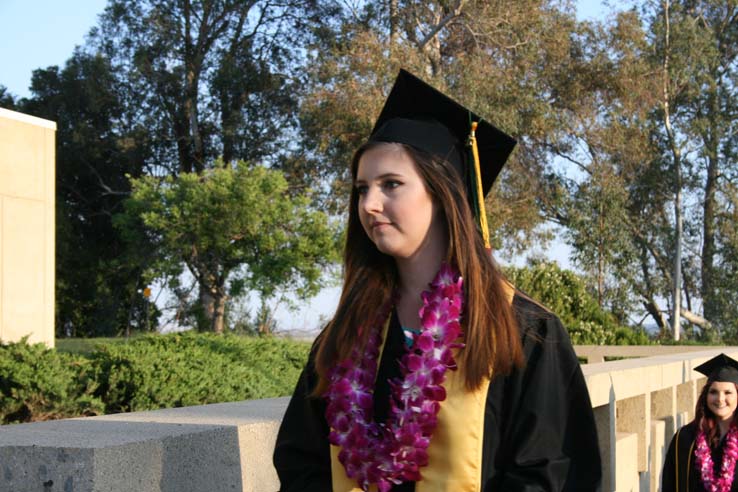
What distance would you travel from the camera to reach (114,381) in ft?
25.1

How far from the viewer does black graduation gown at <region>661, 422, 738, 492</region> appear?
Answer: 6.38 m

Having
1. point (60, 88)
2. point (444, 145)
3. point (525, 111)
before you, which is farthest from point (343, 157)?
point (444, 145)

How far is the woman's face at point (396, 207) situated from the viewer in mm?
2291

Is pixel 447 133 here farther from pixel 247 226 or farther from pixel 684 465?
pixel 247 226

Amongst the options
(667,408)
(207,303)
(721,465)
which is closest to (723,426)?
(721,465)

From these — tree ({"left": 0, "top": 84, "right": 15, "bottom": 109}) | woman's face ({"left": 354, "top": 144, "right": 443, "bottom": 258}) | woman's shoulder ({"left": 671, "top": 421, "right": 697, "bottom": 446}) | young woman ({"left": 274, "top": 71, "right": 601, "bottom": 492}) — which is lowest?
woman's shoulder ({"left": 671, "top": 421, "right": 697, "bottom": 446})

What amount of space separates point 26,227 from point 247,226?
31.7ft

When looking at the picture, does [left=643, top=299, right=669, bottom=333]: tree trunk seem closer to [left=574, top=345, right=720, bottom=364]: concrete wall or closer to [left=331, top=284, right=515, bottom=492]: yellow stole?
[left=574, top=345, right=720, bottom=364]: concrete wall

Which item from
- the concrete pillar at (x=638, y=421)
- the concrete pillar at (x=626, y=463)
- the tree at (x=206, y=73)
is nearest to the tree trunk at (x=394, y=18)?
the tree at (x=206, y=73)

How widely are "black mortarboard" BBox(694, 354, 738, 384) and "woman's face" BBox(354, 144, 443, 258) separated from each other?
5.10 meters

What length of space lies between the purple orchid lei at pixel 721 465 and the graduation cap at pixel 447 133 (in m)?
4.44

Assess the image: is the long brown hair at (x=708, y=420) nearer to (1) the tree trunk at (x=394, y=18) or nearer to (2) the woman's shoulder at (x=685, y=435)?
(2) the woman's shoulder at (x=685, y=435)

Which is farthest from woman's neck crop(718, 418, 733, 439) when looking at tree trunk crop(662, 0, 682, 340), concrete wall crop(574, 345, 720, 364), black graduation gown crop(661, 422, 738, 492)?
tree trunk crop(662, 0, 682, 340)

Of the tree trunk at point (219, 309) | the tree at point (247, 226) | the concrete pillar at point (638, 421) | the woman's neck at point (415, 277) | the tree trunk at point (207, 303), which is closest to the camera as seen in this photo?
the woman's neck at point (415, 277)
